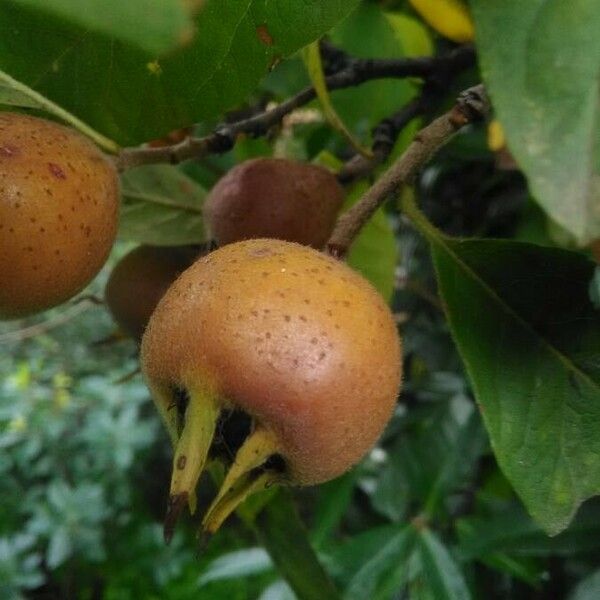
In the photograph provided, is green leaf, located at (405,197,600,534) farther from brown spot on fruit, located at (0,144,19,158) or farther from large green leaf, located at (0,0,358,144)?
brown spot on fruit, located at (0,144,19,158)

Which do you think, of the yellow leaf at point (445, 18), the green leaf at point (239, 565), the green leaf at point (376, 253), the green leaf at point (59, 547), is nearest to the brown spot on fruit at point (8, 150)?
the green leaf at point (376, 253)

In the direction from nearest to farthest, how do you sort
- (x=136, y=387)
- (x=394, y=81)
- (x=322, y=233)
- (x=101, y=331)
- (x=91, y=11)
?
(x=91, y=11), (x=322, y=233), (x=394, y=81), (x=136, y=387), (x=101, y=331)

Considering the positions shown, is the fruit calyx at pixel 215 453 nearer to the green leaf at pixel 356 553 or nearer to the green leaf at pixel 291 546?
the green leaf at pixel 291 546

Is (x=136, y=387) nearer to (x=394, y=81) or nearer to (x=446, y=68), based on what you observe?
(x=394, y=81)

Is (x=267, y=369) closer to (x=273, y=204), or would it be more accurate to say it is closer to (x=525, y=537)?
(x=273, y=204)

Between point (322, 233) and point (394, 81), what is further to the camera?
point (394, 81)

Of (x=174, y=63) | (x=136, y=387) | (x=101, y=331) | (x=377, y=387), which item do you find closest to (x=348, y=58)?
(x=174, y=63)
